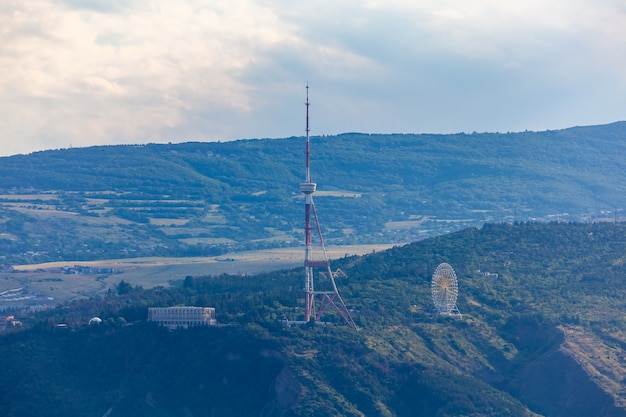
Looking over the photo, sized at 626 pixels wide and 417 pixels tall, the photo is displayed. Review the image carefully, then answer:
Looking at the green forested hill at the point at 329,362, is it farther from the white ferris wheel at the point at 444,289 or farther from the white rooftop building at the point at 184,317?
the white ferris wheel at the point at 444,289

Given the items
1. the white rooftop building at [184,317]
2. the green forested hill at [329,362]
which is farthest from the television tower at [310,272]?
the white rooftop building at [184,317]

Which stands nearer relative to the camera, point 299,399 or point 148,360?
point 299,399

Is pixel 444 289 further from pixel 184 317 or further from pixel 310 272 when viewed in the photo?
pixel 184 317

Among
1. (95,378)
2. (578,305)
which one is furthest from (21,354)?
(578,305)

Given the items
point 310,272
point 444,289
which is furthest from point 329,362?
point 444,289

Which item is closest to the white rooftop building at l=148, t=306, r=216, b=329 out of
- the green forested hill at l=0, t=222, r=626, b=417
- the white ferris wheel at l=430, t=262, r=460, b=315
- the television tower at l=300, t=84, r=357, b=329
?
the green forested hill at l=0, t=222, r=626, b=417

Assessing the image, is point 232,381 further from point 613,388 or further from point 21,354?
point 613,388

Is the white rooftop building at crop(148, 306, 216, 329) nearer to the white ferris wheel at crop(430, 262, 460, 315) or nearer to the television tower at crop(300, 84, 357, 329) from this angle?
the television tower at crop(300, 84, 357, 329)

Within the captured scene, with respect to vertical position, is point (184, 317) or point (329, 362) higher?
point (184, 317)

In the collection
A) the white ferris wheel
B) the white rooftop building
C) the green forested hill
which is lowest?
the green forested hill
